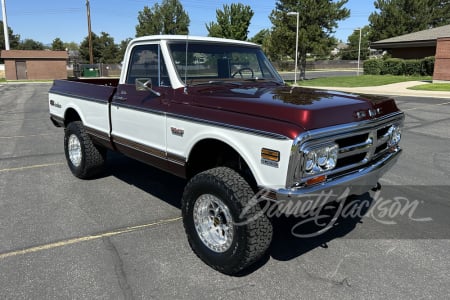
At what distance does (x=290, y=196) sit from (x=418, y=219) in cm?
240

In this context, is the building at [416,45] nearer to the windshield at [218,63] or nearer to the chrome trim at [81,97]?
the windshield at [218,63]

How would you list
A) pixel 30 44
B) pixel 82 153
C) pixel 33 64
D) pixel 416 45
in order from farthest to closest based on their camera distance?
1. pixel 30 44
2. pixel 33 64
3. pixel 416 45
4. pixel 82 153

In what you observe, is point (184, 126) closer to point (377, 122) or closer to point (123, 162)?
point (377, 122)

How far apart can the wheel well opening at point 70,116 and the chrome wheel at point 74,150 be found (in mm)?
344

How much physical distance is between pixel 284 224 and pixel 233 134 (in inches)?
64.2

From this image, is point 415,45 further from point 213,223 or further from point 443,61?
point 213,223

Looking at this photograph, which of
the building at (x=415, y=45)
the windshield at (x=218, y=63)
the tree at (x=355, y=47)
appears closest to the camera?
the windshield at (x=218, y=63)

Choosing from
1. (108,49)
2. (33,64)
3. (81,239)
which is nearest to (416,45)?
(81,239)

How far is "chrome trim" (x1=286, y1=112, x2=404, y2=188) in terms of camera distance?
281cm

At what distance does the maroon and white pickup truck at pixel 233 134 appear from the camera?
295cm

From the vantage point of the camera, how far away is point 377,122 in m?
3.48

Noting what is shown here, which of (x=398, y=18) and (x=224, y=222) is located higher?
(x=398, y=18)

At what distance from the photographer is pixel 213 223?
350cm

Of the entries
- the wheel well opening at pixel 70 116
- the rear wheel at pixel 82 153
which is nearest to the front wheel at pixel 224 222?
the rear wheel at pixel 82 153
